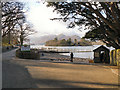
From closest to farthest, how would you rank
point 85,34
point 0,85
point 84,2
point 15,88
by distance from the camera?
point 15,88
point 0,85
point 84,2
point 85,34

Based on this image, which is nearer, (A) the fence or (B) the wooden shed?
(A) the fence

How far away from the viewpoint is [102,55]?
15281 mm

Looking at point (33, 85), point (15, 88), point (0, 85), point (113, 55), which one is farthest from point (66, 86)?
point (113, 55)

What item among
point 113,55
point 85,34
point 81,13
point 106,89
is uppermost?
point 81,13

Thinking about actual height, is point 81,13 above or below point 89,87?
above

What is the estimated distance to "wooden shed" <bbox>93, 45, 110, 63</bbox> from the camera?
14.9 meters

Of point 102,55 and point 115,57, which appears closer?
point 115,57

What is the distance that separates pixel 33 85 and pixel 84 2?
9306 mm

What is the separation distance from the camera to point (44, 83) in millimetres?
6199

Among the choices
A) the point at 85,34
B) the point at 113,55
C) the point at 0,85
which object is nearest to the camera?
the point at 0,85

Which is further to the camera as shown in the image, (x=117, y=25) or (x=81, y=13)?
(x=81, y=13)

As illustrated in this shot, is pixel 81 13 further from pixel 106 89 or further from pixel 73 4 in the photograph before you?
pixel 106 89

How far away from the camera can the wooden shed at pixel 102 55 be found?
48.9 feet

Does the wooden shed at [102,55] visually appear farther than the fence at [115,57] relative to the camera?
Yes
